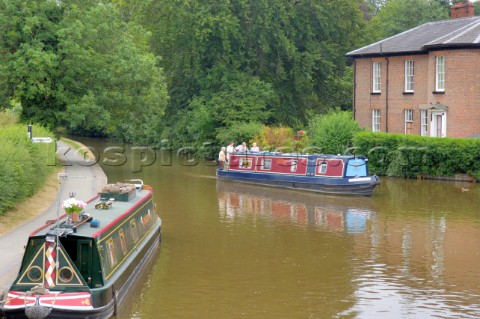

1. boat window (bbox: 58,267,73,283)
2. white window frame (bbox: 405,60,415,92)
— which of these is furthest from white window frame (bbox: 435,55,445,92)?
boat window (bbox: 58,267,73,283)

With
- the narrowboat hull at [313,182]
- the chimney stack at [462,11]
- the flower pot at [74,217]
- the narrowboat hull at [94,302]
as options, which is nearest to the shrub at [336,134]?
the narrowboat hull at [313,182]

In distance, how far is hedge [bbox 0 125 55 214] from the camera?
2031cm

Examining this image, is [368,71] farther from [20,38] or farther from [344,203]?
[20,38]

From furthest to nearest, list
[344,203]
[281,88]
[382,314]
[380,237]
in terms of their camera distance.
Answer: [281,88] < [344,203] < [380,237] < [382,314]

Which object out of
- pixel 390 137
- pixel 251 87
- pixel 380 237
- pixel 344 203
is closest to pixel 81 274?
pixel 380 237

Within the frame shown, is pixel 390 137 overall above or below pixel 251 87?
below

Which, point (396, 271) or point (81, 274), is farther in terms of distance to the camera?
point (396, 271)

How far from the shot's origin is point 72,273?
1328cm

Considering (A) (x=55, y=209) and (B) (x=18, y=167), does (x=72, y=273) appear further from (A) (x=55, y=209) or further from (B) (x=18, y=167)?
(A) (x=55, y=209)

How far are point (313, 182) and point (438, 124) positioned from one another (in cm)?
916

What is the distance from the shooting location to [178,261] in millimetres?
19219

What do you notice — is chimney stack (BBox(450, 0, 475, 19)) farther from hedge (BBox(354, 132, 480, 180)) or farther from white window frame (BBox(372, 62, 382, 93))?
hedge (BBox(354, 132, 480, 180))

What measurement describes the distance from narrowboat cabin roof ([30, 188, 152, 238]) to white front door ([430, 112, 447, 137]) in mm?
21983

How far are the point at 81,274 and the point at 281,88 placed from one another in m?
39.9
